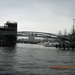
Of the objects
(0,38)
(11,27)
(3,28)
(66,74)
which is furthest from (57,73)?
(11,27)

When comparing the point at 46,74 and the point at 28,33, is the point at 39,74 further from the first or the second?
the point at 28,33

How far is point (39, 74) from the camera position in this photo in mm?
8820

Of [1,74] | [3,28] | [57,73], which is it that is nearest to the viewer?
[1,74]

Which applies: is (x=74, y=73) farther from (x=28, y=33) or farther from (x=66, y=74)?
(x=28, y=33)

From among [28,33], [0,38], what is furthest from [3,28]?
[28,33]

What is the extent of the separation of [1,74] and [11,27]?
256 feet

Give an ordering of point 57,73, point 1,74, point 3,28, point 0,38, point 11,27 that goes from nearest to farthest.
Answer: point 1,74
point 57,73
point 0,38
point 3,28
point 11,27

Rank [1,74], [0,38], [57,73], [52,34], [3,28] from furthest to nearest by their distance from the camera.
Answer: [3,28] → [0,38] → [52,34] → [57,73] → [1,74]

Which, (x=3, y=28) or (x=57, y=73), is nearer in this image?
(x=57, y=73)

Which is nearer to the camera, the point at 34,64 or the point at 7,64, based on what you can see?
the point at 7,64

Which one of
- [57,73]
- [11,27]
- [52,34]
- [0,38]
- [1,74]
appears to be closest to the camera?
[1,74]

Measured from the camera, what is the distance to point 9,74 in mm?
8656

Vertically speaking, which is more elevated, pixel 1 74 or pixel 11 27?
pixel 11 27

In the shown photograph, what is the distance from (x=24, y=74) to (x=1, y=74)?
54.3 inches
